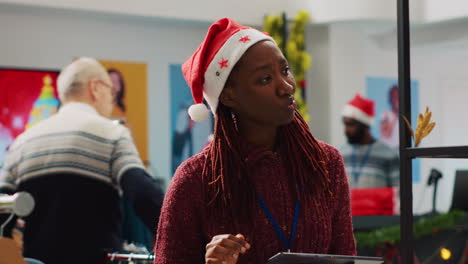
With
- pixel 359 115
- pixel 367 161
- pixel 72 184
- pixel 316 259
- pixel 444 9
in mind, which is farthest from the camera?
pixel 444 9

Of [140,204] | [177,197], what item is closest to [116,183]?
[140,204]

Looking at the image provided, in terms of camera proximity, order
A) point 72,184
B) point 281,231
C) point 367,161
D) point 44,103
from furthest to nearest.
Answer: point 44,103 < point 367,161 < point 72,184 < point 281,231

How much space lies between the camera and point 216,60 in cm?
182

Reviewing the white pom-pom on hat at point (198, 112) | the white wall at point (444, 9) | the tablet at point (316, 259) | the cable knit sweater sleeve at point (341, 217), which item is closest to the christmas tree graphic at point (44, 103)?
the white wall at point (444, 9)

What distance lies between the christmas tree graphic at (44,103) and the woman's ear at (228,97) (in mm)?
5776

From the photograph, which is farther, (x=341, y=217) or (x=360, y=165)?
(x=360, y=165)

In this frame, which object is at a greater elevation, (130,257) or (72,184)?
(72,184)

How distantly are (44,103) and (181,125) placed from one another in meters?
1.46

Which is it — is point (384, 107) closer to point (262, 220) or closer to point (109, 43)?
point (109, 43)

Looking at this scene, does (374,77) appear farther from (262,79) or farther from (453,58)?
(262,79)

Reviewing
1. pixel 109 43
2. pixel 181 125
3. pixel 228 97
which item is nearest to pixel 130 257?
pixel 228 97

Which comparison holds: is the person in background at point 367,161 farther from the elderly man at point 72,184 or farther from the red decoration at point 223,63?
the red decoration at point 223,63

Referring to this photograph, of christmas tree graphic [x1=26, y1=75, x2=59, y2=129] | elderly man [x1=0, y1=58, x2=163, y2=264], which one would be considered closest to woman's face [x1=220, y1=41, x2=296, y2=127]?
elderly man [x1=0, y1=58, x2=163, y2=264]

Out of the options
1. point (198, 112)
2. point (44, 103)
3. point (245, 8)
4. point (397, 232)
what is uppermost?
point (245, 8)
